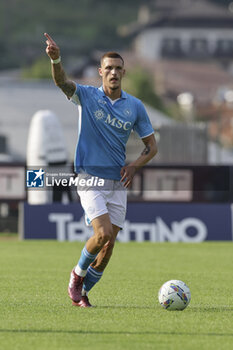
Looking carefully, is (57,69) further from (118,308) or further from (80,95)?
(118,308)

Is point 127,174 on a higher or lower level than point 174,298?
higher

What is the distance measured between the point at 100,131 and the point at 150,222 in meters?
13.3

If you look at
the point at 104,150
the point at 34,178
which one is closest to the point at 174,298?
the point at 104,150

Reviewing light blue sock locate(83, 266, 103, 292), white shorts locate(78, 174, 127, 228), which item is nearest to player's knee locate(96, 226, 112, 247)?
white shorts locate(78, 174, 127, 228)

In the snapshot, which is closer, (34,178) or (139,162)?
(139,162)

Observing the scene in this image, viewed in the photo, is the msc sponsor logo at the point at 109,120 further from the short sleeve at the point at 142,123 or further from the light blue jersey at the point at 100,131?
the short sleeve at the point at 142,123

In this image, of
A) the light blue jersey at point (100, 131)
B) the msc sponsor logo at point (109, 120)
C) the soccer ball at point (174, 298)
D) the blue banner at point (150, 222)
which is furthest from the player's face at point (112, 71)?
the blue banner at point (150, 222)

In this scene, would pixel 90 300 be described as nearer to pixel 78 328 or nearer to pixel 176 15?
pixel 78 328

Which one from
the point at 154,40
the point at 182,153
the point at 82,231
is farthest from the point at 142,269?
the point at 154,40

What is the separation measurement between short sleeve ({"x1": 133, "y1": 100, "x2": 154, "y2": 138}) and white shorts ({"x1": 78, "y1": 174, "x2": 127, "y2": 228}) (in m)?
0.64

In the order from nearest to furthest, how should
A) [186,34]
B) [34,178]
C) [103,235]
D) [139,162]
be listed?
[103,235] < [139,162] < [34,178] < [186,34]

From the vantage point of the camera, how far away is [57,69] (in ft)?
32.2

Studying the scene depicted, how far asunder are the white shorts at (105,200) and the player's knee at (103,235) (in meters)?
0.18

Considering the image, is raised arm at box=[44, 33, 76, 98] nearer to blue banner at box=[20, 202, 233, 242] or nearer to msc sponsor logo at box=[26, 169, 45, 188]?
msc sponsor logo at box=[26, 169, 45, 188]
